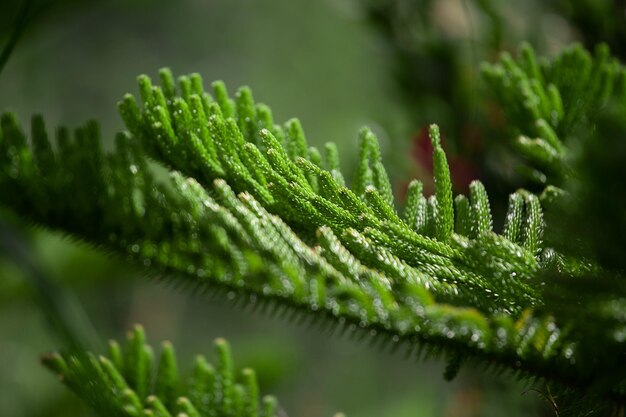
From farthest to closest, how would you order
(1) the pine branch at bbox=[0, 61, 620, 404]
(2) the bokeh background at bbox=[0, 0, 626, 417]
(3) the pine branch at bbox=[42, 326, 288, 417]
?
(2) the bokeh background at bbox=[0, 0, 626, 417] < (3) the pine branch at bbox=[42, 326, 288, 417] < (1) the pine branch at bbox=[0, 61, 620, 404]

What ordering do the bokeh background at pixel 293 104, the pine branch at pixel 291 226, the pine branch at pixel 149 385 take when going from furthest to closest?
the bokeh background at pixel 293 104, the pine branch at pixel 149 385, the pine branch at pixel 291 226

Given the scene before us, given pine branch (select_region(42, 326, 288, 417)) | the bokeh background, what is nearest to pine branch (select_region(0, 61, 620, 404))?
pine branch (select_region(42, 326, 288, 417))

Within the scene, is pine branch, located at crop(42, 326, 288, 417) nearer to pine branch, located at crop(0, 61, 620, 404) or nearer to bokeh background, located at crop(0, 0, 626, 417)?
pine branch, located at crop(0, 61, 620, 404)

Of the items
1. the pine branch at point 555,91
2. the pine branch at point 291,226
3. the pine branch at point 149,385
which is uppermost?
the pine branch at point 555,91

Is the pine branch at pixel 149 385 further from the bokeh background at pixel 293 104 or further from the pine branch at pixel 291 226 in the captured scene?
the bokeh background at pixel 293 104

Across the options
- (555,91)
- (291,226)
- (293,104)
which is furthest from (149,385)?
(293,104)

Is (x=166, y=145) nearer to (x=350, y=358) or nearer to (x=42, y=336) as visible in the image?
(x=42, y=336)

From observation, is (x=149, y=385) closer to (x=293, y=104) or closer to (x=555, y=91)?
(x=555, y=91)

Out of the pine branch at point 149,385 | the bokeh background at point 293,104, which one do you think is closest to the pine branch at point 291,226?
the pine branch at point 149,385

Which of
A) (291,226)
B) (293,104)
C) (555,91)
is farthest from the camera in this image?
(293,104)

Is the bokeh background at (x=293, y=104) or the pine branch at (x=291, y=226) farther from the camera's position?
the bokeh background at (x=293, y=104)
